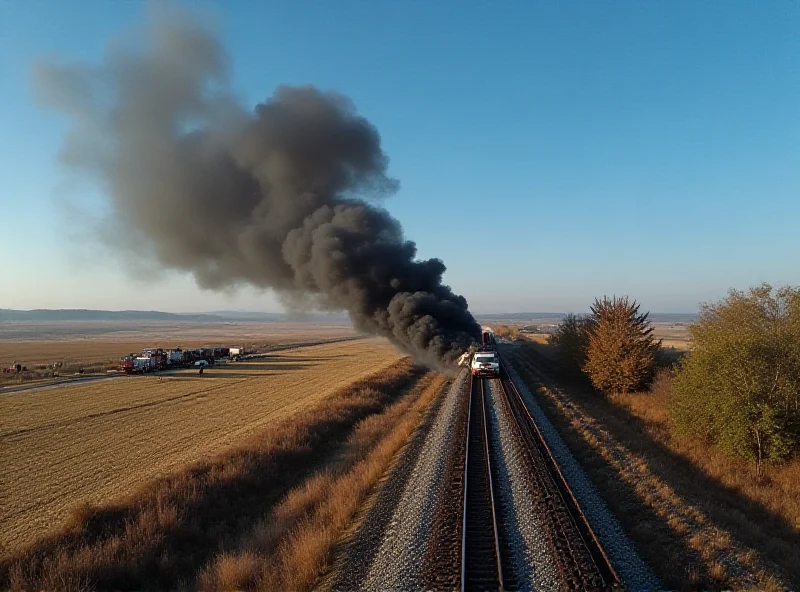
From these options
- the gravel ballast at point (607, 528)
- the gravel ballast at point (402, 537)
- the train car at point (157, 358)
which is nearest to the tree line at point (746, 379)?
the gravel ballast at point (607, 528)

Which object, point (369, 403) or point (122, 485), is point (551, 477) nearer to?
point (122, 485)

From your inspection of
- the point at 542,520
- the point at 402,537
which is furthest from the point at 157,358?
the point at 542,520

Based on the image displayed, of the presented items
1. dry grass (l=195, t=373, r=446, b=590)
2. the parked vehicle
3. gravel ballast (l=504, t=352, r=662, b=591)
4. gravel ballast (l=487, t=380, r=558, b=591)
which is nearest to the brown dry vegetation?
gravel ballast (l=504, t=352, r=662, b=591)

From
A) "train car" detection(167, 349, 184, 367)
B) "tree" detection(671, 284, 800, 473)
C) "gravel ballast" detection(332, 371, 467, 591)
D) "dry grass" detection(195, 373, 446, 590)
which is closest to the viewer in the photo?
"gravel ballast" detection(332, 371, 467, 591)

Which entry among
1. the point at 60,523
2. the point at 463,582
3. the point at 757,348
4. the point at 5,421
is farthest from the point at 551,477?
the point at 5,421

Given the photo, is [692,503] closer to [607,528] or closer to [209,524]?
[607,528]

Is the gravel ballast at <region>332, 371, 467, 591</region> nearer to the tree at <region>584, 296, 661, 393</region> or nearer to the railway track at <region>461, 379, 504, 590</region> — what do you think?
the railway track at <region>461, 379, 504, 590</region>
